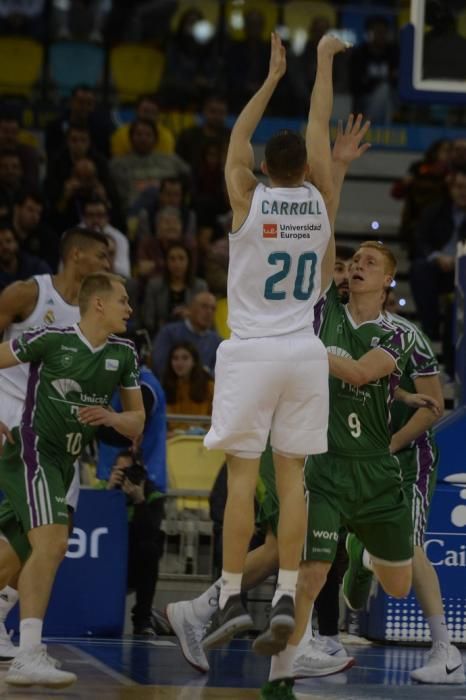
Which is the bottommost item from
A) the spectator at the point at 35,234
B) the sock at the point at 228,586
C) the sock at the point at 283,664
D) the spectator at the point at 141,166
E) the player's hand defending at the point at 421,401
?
the sock at the point at 283,664

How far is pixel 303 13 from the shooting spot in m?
21.9

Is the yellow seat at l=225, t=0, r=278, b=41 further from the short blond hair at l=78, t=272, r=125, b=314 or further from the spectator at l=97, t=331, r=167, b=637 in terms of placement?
the short blond hair at l=78, t=272, r=125, b=314

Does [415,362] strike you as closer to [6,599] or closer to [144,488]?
[144,488]

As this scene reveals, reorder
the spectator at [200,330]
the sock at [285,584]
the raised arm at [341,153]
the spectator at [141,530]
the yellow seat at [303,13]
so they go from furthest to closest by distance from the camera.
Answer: the yellow seat at [303,13] < the spectator at [200,330] < the spectator at [141,530] < the raised arm at [341,153] < the sock at [285,584]

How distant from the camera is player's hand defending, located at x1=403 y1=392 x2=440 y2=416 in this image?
27.7ft

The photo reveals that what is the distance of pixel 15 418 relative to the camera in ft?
29.7

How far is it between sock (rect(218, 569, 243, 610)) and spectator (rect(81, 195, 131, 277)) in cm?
745

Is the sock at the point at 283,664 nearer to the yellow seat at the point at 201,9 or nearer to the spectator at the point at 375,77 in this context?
the spectator at the point at 375,77

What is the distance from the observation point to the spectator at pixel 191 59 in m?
20.1

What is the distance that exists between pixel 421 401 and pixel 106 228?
Result: 7087 mm

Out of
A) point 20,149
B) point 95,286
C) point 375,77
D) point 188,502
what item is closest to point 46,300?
point 95,286

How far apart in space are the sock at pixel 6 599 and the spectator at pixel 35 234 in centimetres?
654

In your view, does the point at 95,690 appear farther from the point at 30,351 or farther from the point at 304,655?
the point at 30,351

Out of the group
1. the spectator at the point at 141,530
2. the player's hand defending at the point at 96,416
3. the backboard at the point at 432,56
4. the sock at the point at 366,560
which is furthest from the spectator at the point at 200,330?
the player's hand defending at the point at 96,416
